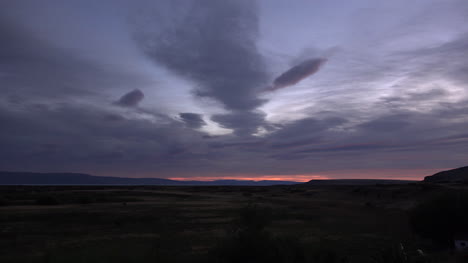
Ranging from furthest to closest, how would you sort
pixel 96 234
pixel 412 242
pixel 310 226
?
1. pixel 310 226
2. pixel 96 234
3. pixel 412 242

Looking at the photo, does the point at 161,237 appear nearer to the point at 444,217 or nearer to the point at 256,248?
the point at 256,248

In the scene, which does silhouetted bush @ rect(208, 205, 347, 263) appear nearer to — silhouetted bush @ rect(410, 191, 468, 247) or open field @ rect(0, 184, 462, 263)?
open field @ rect(0, 184, 462, 263)

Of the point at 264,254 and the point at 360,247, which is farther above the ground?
the point at 264,254

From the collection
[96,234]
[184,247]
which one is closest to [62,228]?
[96,234]

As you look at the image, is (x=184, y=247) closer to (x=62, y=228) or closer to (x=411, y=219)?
(x=62, y=228)

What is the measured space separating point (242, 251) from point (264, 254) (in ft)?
2.98

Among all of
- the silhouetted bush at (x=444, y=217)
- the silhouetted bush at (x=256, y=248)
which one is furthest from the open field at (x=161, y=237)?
the silhouetted bush at (x=444, y=217)

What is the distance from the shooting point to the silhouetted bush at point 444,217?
19969mm

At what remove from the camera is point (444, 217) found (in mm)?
20594

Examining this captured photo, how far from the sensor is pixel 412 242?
22391 mm

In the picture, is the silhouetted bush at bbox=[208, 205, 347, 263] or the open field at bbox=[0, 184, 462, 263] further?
the open field at bbox=[0, 184, 462, 263]

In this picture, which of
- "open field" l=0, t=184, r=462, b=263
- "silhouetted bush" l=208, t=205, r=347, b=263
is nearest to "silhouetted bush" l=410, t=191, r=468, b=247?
"open field" l=0, t=184, r=462, b=263

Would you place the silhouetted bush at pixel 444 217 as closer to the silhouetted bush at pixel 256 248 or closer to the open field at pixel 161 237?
the open field at pixel 161 237

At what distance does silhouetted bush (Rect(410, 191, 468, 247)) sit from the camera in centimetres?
1997
